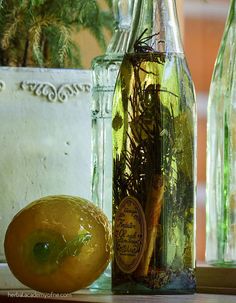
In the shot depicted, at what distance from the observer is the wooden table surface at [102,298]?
0.57 m

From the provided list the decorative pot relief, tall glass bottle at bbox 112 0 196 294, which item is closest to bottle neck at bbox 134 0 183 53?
tall glass bottle at bbox 112 0 196 294

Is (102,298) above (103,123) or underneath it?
underneath

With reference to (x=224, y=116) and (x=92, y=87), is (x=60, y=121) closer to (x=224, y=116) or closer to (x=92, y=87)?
(x=92, y=87)

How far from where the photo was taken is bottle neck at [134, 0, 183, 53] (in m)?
0.67

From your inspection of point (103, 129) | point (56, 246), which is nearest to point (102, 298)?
point (56, 246)

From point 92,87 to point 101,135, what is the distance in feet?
0.15

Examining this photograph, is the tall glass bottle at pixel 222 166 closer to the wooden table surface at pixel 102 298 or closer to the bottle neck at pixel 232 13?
the bottle neck at pixel 232 13

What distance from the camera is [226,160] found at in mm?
756

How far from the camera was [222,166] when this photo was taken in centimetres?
76

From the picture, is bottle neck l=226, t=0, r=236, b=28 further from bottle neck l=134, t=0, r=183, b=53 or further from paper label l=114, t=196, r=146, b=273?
paper label l=114, t=196, r=146, b=273

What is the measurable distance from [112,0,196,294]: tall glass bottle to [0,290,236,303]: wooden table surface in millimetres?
21

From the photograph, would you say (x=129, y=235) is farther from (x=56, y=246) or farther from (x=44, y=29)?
(x=44, y=29)

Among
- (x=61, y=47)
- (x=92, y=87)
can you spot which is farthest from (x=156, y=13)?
(x=61, y=47)

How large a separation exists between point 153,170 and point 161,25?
0.39 ft
